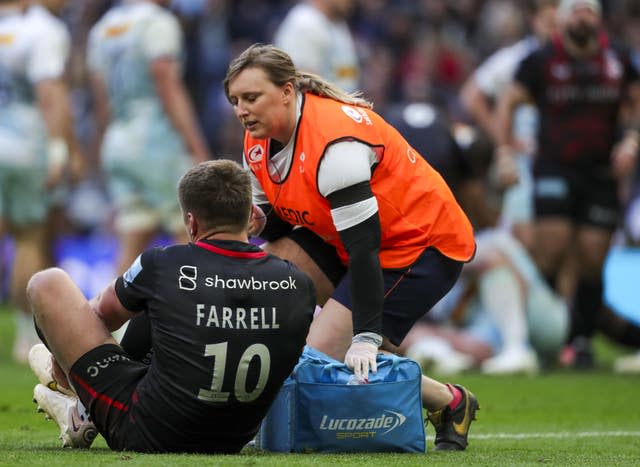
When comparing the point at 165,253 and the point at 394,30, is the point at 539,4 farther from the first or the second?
the point at 165,253

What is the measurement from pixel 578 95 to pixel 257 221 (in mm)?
4946

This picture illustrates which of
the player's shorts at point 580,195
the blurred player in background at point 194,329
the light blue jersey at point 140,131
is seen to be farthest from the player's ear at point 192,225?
the player's shorts at point 580,195

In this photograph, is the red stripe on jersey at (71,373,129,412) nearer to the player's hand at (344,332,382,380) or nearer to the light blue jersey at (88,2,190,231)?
the player's hand at (344,332,382,380)

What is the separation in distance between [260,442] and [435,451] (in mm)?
730

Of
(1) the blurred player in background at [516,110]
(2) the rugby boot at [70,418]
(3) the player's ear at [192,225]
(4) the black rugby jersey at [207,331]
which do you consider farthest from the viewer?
(1) the blurred player in background at [516,110]

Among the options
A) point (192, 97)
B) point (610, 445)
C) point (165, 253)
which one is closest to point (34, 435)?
point (165, 253)

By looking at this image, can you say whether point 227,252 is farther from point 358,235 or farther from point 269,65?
point 269,65

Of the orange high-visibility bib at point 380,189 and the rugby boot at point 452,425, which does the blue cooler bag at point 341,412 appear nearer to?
the rugby boot at point 452,425

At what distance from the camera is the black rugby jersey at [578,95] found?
10.4 meters

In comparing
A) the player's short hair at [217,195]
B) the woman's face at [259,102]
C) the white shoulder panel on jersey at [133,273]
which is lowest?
the white shoulder panel on jersey at [133,273]

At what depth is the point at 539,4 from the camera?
43.3ft

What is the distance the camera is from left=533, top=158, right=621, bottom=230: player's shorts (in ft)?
34.4

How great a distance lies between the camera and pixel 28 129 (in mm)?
10422

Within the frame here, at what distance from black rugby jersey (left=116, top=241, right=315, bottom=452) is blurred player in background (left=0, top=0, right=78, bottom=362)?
5476 mm
